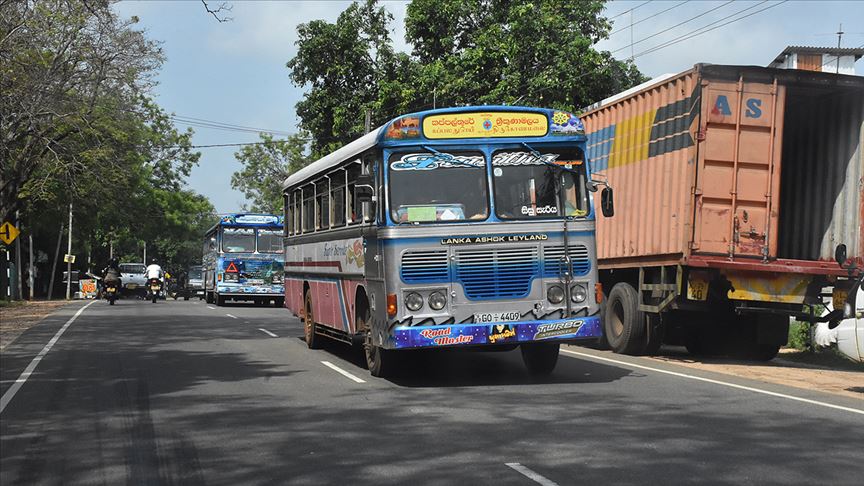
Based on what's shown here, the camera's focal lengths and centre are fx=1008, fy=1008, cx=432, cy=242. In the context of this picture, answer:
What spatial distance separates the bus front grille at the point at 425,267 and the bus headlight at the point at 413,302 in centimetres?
15

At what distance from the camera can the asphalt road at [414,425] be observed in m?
7.15

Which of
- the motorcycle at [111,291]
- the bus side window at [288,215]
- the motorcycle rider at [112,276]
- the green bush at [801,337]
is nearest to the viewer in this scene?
the green bush at [801,337]

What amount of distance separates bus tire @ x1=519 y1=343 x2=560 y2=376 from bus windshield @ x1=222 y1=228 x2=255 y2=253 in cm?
2352

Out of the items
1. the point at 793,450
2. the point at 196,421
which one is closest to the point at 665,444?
the point at 793,450

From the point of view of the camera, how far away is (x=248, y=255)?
35.3 metres

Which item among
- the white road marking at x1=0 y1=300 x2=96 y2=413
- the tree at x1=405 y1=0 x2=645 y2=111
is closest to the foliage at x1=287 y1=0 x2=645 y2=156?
the tree at x1=405 y1=0 x2=645 y2=111

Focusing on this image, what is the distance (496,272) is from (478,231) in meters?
0.52

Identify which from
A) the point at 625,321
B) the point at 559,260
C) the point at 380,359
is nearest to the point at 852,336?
the point at 625,321

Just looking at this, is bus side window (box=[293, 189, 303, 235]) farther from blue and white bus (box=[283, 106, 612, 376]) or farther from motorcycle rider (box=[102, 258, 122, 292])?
motorcycle rider (box=[102, 258, 122, 292])

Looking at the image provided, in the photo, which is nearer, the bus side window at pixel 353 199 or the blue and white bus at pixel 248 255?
the bus side window at pixel 353 199

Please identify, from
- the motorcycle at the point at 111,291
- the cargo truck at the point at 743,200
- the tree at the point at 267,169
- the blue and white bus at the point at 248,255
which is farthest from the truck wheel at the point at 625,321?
the tree at the point at 267,169

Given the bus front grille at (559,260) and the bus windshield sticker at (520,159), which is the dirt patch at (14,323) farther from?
the bus front grille at (559,260)

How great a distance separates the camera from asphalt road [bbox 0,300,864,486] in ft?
23.5

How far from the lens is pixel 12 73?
1069 inches
